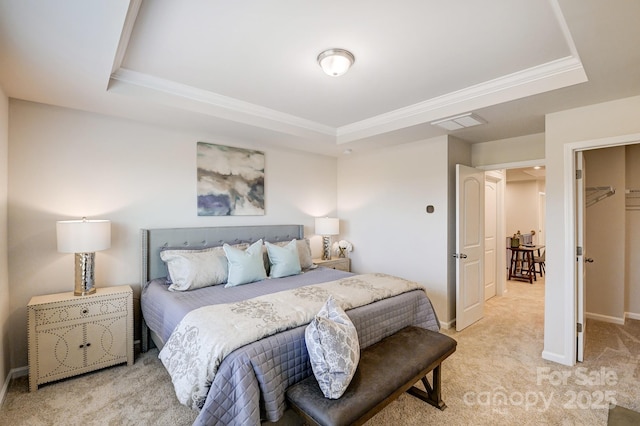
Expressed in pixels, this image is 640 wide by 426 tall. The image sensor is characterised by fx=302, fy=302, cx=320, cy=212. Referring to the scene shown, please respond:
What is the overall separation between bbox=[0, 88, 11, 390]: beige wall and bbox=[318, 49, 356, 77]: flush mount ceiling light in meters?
2.42

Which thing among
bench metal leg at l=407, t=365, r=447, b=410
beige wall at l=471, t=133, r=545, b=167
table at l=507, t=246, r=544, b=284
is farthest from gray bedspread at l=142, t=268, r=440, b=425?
table at l=507, t=246, r=544, b=284

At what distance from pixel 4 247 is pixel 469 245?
4581mm

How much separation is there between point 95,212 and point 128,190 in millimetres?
350

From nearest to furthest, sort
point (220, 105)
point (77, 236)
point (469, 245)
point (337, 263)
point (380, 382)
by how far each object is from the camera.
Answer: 1. point (380, 382)
2. point (77, 236)
3. point (220, 105)
4. point (469, 245)
5. point (337, 263)

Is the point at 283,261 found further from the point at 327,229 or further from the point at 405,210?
the point at 405,210

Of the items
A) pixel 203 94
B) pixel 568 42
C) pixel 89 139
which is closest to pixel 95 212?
pixel 89 139

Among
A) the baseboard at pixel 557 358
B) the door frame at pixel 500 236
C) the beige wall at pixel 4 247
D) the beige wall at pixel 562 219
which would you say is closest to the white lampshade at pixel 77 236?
the beige wall at pixel 4 247

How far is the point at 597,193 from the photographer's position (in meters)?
3.92

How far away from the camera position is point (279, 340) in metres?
1.73

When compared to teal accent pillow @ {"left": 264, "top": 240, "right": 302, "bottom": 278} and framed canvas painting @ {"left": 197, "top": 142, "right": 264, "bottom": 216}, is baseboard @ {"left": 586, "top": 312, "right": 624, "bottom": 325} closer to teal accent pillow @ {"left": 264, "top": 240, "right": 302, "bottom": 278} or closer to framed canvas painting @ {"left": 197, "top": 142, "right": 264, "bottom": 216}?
teal accent pillow @ {"left": 264, "top": 240, "right": 302, "bottom": 278}

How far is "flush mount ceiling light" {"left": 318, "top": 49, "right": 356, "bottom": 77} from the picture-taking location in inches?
82.4

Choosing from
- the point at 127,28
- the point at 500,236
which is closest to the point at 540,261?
the point at 500,236

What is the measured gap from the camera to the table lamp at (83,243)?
2.42 metres

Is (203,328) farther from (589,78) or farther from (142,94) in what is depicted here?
(589,78)
